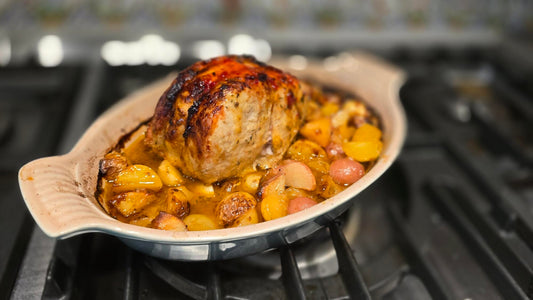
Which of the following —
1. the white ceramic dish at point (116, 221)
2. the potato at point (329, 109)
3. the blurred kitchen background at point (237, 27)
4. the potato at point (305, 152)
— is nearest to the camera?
the white ceramic dish at point (116, 221)

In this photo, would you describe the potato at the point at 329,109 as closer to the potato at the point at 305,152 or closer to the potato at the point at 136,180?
the potato at the point at 305,152

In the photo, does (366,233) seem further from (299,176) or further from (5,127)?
(5,127)

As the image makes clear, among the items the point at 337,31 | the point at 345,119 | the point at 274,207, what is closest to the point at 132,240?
the point at 274,207

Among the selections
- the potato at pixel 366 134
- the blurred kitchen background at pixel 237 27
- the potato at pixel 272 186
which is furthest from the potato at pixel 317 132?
the blurred kitchen background at pixel 237 27

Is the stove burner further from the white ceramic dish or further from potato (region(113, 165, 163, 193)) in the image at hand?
potato (region(113, 165, 163, 193))

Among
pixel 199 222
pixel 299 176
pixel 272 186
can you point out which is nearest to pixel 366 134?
pixel 299 176

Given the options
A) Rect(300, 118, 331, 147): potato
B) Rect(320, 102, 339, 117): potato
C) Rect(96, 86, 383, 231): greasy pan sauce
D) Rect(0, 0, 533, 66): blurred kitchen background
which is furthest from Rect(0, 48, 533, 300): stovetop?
Rect(0, 0, 533, 66): blurred kitchen background
